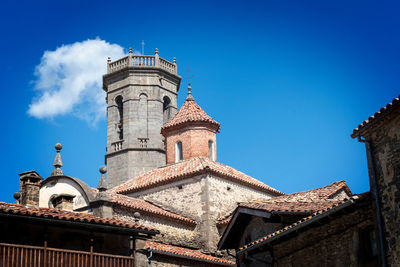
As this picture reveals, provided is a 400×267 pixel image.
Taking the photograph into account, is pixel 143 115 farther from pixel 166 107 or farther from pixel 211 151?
pixel 211 151

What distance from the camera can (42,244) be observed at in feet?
60.4

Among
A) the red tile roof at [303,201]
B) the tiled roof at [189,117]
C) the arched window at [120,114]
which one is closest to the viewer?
the red tile roof at [303,201]

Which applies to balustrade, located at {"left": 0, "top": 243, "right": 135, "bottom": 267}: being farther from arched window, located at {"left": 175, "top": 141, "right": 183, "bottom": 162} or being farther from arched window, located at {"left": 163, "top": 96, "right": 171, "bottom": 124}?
arched window, located at {"left": 163, "top": 96, "right": 171, "bottom": 124}

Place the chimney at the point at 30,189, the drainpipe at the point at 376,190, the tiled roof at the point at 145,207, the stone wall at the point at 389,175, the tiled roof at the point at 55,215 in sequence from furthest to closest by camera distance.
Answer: the tiled roof at the point at 145,207 → the chimney at the point at 30,189 → the tiled roof at the point at 55,215 → the drainpipe at the point at 376,190 → the stone wall at the point at 389,175

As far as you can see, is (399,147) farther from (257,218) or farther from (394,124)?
(257,218)

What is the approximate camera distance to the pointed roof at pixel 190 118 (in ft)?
115

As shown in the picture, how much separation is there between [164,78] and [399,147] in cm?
2844

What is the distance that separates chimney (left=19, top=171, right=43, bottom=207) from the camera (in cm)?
2194

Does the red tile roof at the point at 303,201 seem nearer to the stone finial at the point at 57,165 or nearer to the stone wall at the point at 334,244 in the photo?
the stone wall at the point at 334,244

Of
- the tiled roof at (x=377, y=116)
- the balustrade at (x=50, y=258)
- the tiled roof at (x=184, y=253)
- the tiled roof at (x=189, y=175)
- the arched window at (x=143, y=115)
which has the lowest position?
the balustrade at (x=50, y=258)

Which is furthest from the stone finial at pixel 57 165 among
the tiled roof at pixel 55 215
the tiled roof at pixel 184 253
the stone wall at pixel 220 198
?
the tiled roof at pixel 55 215

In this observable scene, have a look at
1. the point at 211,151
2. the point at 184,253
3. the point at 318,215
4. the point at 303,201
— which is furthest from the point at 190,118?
the point at 318,215

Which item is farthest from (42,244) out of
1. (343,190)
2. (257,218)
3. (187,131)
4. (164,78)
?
(164,78)

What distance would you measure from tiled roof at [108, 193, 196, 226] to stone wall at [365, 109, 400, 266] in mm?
13473
